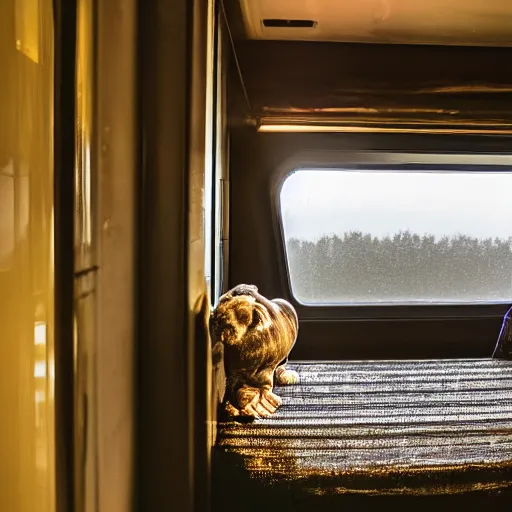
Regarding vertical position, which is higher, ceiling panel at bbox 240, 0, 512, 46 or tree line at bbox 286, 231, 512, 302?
ceiling panel at bbox 240, 0, 512, 46

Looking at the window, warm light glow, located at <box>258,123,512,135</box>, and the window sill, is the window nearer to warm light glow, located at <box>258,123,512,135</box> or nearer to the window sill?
warm light glow, located at <box>258,123,512,135</box>

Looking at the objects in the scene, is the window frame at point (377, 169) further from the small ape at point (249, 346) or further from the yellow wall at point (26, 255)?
the yellow wall at point (26, 255)

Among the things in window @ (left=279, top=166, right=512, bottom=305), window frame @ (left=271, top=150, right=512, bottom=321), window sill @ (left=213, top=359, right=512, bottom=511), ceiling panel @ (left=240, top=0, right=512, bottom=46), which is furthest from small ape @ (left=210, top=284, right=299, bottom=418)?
ceiling panel @ (left=240, top=0, right=512, bottom=46)

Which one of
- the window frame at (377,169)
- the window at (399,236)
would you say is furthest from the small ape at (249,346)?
the window at (399,236)

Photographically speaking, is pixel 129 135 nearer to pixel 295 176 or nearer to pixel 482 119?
pixel 295 176

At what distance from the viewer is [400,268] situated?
2172 mm

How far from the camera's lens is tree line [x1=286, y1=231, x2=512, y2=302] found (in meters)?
2.13

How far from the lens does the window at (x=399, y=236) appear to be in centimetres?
210

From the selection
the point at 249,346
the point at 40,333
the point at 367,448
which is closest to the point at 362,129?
the point at 249,346

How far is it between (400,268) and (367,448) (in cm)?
105

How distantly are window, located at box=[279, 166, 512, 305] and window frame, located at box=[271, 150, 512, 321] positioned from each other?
28mm

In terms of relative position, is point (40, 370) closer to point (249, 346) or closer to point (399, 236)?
point (249, 346)

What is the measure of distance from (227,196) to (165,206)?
3.03ft

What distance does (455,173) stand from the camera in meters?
2.12
